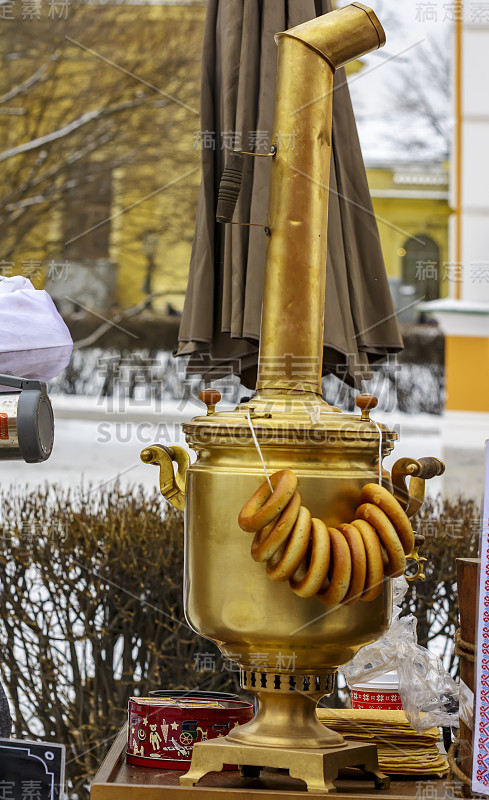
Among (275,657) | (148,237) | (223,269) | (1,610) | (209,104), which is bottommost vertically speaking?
(1,610)

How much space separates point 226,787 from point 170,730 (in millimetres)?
207

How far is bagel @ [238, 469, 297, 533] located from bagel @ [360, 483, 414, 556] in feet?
0.51

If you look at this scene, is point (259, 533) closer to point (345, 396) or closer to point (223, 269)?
point (223, 269)

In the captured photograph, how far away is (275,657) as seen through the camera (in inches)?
64.6

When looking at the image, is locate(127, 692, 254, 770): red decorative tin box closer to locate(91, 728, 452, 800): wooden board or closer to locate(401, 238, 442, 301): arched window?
locate(91, 728, 452, 800): wooden board

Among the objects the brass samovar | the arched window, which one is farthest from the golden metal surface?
the arched window

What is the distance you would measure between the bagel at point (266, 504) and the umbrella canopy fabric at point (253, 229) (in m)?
0.73

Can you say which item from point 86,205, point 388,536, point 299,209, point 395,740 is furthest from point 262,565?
point 86,205

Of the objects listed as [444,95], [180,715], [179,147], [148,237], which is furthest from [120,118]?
[180,715]

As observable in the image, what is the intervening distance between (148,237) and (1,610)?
939 centimetres

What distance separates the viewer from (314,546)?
4.97 feet

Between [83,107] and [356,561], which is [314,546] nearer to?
[356,561]

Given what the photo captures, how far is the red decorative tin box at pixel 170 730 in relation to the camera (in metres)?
1.77

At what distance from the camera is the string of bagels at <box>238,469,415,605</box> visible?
1510mm
